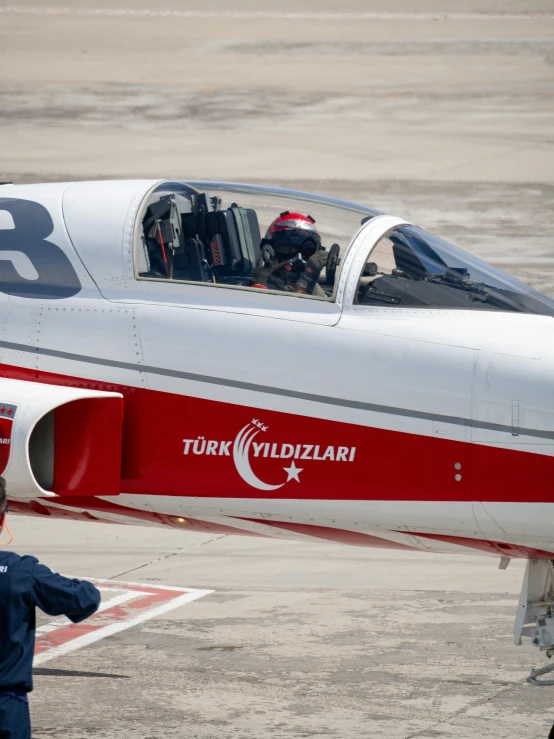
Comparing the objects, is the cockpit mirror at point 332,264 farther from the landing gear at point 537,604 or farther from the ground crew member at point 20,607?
the ground crew member at point 20,607

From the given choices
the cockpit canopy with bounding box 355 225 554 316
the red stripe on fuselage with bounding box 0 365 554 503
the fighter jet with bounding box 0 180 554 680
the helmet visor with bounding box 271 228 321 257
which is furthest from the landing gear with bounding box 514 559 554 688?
the helmet visor with bounding box 271 228 321 257

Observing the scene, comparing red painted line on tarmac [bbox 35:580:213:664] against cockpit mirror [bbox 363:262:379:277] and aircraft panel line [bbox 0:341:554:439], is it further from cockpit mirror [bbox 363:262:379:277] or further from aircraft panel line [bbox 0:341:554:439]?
cockpit mirror [bbox 363:262:379:277]

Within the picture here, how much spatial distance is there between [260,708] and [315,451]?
8.20ft

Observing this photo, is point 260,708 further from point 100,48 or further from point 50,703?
point 100,48

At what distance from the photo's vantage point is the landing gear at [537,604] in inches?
256

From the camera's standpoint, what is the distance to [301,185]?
90.8 ft

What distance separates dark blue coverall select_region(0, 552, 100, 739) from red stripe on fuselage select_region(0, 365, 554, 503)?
1355 millimetres

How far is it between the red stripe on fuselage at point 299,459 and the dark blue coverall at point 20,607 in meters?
1.35

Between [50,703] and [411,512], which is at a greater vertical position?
[411,512]

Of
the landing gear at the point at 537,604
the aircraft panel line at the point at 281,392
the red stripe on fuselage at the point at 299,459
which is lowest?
the landing gear at the point at 537,604

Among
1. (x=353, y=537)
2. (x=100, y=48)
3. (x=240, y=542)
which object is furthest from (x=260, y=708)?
(x=100, y=48)

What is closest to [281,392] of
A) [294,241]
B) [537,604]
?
[294,241]

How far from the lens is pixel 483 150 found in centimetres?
2980

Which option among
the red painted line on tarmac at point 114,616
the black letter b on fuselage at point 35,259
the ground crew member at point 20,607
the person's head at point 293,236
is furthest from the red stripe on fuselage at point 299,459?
the red painted line on tarmac at point 114,616
